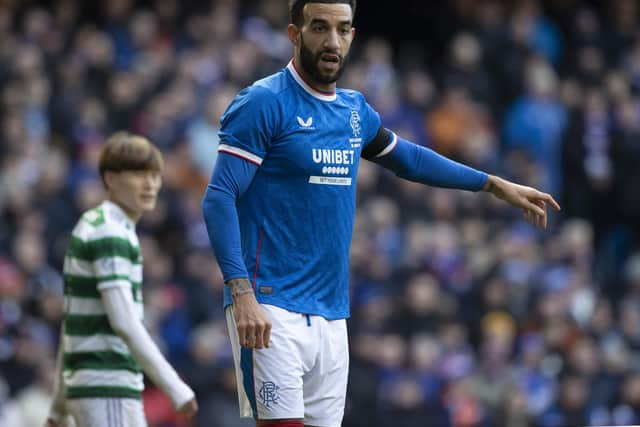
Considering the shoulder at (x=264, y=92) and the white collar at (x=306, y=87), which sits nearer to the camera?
the shoulder at (x=264, y=92)

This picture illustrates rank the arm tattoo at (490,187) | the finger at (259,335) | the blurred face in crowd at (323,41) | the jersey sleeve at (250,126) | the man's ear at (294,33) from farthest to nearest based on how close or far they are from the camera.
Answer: the arm tattoo at (490,187)
the man's ear at (294,33)
the blurred face in crowd at (323,41)
the jersey sleeve at (250,126)
the finger at (259,335)

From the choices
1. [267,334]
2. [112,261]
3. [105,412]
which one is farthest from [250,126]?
A: [105,412]

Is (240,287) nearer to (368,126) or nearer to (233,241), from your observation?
(233,241)

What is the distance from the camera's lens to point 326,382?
5.89 m

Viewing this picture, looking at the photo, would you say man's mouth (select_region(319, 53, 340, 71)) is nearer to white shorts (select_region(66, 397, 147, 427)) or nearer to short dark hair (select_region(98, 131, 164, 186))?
short dark hair (select_region(98, 131, 164, 186))

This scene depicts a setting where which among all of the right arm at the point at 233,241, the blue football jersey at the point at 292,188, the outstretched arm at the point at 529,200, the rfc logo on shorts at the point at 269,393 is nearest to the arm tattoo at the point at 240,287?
the right arm at the point at 233,241

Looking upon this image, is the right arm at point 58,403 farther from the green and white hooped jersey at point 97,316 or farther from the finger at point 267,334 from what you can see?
the finger at point 267,334

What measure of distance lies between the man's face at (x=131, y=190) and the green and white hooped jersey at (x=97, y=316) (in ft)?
0.62

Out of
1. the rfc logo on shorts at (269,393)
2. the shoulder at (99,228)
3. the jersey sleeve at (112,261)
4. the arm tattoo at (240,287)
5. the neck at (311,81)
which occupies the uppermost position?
the neck at (311,81)

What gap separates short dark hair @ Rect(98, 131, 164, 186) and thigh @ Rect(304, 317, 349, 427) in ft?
5.17

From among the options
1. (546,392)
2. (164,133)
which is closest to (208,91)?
(164,133)

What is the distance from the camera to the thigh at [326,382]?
586cm

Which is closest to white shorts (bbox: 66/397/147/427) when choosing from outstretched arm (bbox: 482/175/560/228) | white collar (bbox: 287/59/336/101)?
white collar (bbox: 287/59/336/101)

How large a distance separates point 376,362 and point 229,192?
7.25 metres
